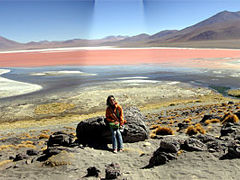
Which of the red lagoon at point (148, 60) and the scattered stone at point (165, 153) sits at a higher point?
the red lagoon at point (148, 60)

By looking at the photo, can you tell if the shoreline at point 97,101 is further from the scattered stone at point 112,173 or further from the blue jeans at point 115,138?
the scattered stone at point 112,173

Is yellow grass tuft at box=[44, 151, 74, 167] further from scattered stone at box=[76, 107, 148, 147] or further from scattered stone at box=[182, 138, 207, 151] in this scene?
scattered stone at box=[182, 138, 207, 151]

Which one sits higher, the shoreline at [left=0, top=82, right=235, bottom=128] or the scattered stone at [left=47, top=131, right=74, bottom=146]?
the scattered stone at [left=47, top=131, right=74, bottom=146]

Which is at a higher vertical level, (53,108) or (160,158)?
(160,158)

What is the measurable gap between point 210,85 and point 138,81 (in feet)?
33.9

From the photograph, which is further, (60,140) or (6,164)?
(60,140)

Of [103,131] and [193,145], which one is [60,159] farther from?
[193,145]

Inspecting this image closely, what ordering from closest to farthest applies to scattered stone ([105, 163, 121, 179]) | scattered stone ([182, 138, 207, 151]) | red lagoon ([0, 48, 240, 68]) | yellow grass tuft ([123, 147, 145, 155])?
1. scattered stone ([105, 163, 121, 179])
2. scattered stone ([182, 138, 207, 151])
3. yellow grass tuft ([123, 147, 145, 155])
4. red lagoon ([0, 48, 240, 68])

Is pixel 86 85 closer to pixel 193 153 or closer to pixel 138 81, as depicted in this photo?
pixel 138 81

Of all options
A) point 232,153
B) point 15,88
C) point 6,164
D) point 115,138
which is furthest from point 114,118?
point 15,88

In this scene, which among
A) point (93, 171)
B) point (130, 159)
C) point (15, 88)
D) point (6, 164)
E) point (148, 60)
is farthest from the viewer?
point (148, 60)

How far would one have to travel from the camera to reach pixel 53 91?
30750 millimetres

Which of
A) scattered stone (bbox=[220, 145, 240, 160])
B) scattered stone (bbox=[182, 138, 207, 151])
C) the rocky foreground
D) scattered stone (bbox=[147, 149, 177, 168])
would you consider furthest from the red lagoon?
scattered stone (bbox=[147, 149, 177, 168])

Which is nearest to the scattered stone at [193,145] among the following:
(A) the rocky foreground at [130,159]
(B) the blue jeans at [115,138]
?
(A) the rocky foreground at [130,159]
